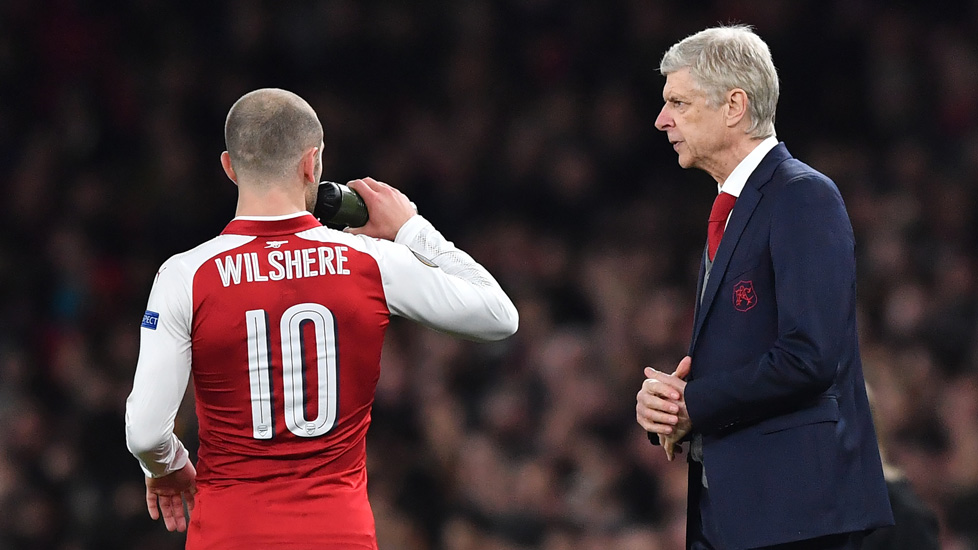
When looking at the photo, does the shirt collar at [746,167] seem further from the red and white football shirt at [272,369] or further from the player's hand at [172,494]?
the player's hand at [172,494]

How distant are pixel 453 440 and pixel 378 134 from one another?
2.79m

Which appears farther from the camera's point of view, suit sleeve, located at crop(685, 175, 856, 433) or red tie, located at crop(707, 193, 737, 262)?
red tie, located at crop(707, 193, 737, 262)

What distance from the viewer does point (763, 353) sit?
8.68ft

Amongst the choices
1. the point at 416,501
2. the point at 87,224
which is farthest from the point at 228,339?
the point at 87,224

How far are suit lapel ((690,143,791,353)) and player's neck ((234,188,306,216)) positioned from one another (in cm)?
95

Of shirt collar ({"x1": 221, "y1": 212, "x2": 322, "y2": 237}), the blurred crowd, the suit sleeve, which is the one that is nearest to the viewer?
the suit sleeve

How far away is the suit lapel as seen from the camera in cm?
271

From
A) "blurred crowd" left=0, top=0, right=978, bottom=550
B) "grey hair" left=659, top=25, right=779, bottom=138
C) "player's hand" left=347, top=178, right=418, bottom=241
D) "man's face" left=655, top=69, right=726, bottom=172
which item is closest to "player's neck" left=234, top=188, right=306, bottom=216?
"player's hand" left=347, top=178, right=418, bottom=241

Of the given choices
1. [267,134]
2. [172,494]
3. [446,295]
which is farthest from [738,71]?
[172,494]

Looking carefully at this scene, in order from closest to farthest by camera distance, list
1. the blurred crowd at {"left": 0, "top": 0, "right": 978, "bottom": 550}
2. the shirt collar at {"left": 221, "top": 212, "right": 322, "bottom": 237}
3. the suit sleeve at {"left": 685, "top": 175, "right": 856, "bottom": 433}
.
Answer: the suit sleeve at {"left": 685, "top": 175, "right": 856, "bottom": 433}
the shirt collar at {"left": 221, "top": 212, "right": 322, "bottom": 237}
the blurred crowd at {"left": 0, "top": 0, "right": 978, "bottom": 550}

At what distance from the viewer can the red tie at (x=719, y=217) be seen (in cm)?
283

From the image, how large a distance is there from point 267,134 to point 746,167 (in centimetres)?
110

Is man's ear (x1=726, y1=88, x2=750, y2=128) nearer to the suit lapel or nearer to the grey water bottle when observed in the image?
the suit lapel

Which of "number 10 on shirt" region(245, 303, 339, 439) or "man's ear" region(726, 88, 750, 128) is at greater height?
"man's ear" region(726, 88, 750, 128)
